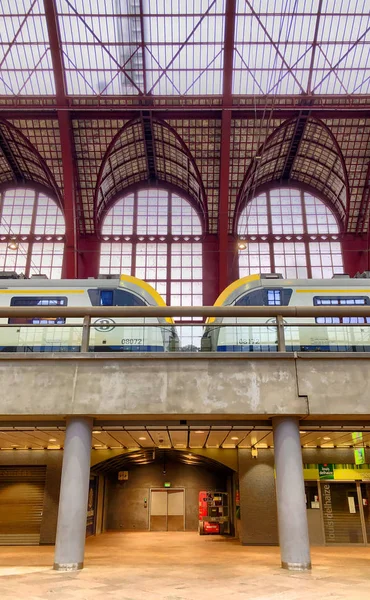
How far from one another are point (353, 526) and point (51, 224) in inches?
1197

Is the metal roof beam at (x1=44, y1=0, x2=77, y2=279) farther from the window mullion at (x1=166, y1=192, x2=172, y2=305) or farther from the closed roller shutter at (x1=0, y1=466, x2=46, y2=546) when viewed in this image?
the closed roller shutter at (x1=0, y1=466, x2=46, y2=546)

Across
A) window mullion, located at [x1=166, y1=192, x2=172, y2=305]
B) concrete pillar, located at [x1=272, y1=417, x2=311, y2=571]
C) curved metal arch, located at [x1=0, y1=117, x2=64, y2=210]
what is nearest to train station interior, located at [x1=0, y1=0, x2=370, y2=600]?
concrete pillar, located at [x1=272, y1=417, x2=311, y2=571]

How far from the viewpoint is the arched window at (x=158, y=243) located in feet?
121

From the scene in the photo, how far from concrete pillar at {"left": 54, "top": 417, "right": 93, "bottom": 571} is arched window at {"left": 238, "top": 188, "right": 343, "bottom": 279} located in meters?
28.0

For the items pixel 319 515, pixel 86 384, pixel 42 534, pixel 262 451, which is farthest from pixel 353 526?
pixel 86 384

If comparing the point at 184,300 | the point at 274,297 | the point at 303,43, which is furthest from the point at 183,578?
the point at 303,43

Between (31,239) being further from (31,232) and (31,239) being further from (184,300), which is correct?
(184,300)

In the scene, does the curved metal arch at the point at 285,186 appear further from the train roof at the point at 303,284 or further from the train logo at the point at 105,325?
the train logo at the point at 105,325

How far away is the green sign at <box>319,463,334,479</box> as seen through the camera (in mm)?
18266

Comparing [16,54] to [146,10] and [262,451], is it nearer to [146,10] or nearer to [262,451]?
[146,10]

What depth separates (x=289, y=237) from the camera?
37.9m

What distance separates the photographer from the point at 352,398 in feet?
33.1

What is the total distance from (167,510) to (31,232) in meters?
23.5

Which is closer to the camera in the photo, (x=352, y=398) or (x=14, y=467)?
(x=352, y=398)
